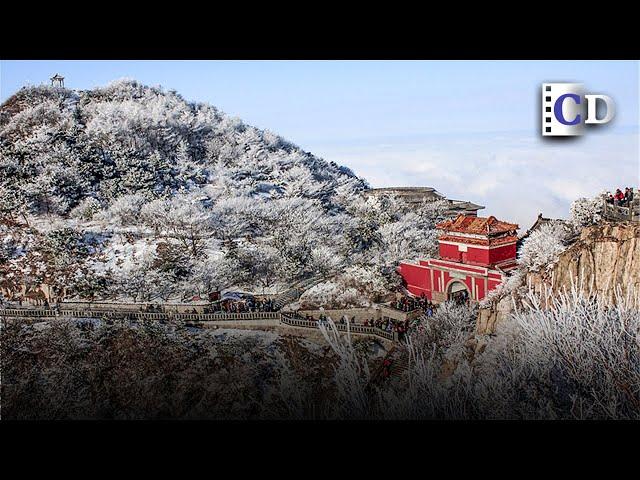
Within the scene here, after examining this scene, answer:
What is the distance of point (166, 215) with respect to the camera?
6.82 m

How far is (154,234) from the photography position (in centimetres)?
686

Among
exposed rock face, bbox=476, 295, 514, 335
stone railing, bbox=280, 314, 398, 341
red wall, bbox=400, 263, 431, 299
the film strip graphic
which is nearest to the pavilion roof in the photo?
red wall, bbox=400, 263, 431, 299

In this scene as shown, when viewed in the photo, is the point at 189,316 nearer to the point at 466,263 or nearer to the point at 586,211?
the point at 466,263

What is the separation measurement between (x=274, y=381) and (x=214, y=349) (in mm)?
635

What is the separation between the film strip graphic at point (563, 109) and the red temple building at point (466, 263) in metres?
0.93

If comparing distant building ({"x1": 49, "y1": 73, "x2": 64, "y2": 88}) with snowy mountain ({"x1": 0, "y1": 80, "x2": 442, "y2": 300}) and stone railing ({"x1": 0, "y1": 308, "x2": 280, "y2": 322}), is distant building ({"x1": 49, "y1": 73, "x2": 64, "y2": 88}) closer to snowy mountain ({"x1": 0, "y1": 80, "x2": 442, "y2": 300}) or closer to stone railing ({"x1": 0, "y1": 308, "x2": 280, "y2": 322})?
snowy mountain ({"x1": 0, "y1": 80, "x2": 442, "y2": 300})

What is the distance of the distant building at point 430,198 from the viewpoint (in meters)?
6.60

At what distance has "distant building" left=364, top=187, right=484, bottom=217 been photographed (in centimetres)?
660

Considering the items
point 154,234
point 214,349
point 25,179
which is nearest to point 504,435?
point 214,349

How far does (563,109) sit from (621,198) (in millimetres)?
934

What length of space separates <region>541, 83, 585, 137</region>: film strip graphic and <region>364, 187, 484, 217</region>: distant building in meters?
0.96

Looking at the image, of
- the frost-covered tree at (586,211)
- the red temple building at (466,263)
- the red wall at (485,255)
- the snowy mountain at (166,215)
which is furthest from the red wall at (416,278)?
the frost-covered tree at (586,211)

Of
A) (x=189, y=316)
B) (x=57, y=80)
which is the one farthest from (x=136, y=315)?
(x=57, y=80)

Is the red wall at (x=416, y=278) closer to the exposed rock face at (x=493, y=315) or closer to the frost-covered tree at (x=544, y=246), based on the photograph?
the exposed rock face at (x=493, y=315)
